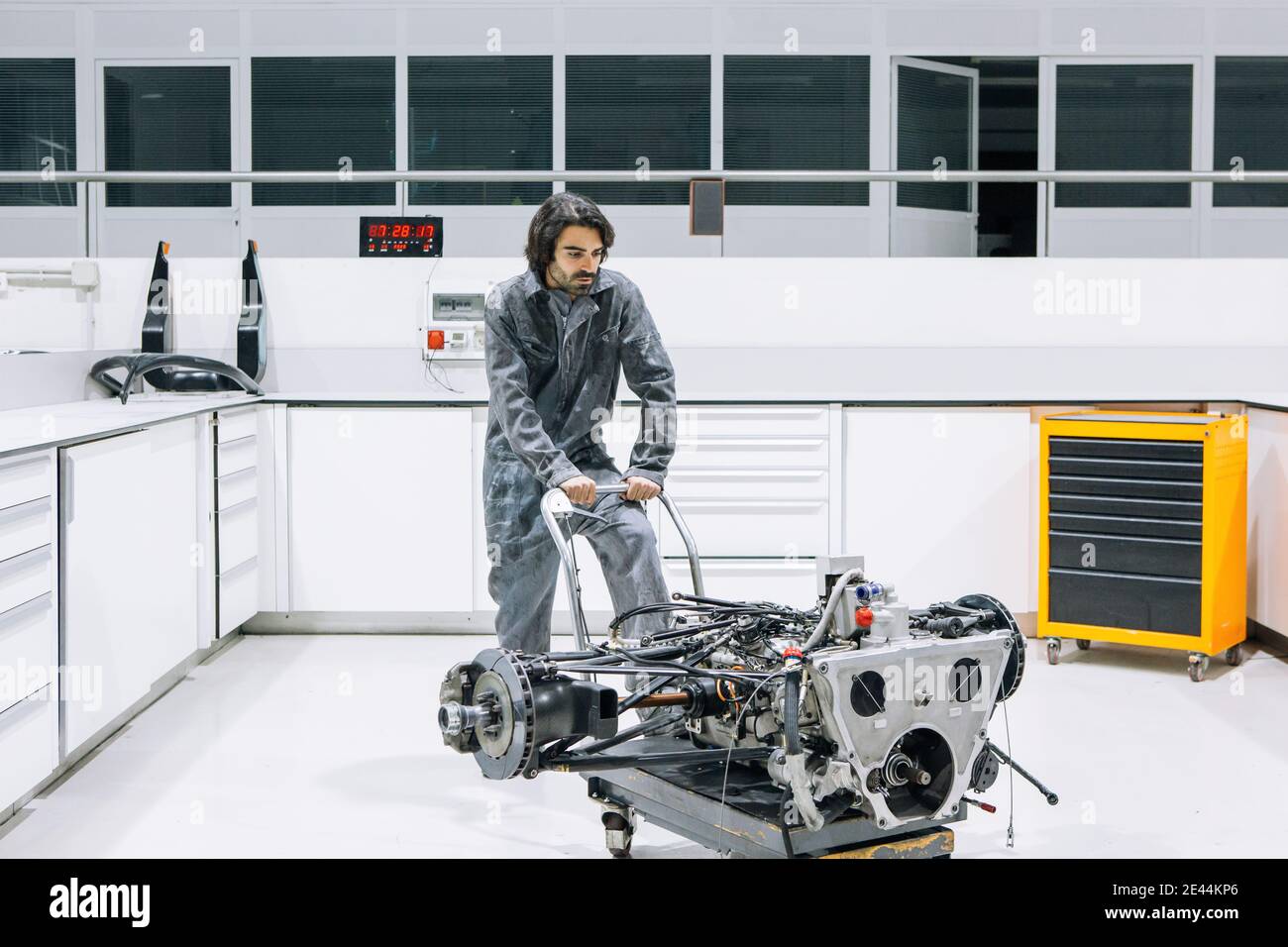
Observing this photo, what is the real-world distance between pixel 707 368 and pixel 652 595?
7.60 ft

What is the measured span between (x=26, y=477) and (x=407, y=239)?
7.38 feet

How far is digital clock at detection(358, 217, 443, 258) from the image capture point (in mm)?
4734

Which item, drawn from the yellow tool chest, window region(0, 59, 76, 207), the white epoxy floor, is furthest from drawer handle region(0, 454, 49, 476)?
window region(0, 59, 76, 207)

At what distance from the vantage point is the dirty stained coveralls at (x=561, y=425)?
8.34 ft

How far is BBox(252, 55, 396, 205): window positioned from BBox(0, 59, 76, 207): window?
43.4 inches

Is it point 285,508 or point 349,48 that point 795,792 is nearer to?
point 285,508

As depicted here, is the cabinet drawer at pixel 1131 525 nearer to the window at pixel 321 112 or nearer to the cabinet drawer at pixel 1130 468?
the cabinet drawer at pixel 1130 468

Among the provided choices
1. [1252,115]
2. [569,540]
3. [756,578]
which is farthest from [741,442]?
[1252,115]

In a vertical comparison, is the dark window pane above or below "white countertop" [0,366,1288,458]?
above

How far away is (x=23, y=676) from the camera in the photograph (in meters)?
2.66

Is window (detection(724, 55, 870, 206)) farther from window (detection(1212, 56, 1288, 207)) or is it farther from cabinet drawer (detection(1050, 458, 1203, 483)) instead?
cabinet drawer (detection(1050, 458, 1203, 483))

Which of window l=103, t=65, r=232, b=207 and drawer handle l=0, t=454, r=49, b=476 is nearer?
drawer handle l=0, t=454, r=49, b=476

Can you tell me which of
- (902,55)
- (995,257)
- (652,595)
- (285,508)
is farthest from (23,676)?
(902,55)

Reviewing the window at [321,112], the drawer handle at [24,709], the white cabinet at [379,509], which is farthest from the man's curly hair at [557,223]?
the window at [321,112]
